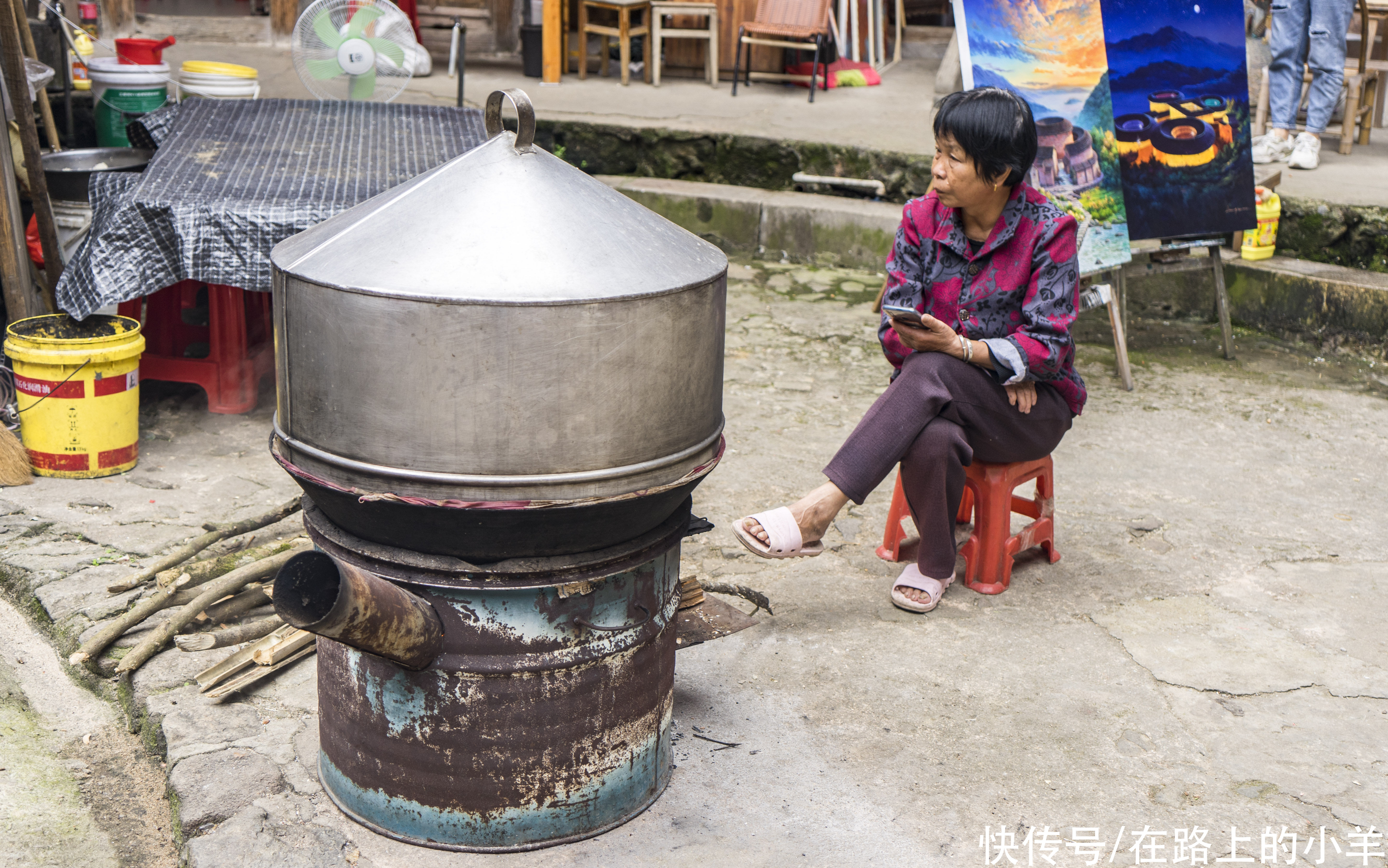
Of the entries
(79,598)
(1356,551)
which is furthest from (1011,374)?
(79,598)

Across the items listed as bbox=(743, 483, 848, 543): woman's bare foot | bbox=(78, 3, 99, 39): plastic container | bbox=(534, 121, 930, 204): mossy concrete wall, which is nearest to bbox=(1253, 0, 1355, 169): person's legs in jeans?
bbox=(534, 121, 930, 204): mossy concrete wall

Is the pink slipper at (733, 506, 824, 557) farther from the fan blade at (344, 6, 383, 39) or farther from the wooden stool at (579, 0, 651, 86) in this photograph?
the wooden stool at (579, 0, 651, 86)

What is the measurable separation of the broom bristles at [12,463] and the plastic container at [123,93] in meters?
2.55

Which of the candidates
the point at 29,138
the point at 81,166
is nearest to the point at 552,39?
the point at 81,166

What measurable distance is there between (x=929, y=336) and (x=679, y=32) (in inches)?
281

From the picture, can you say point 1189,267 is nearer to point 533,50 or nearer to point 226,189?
point 226,189

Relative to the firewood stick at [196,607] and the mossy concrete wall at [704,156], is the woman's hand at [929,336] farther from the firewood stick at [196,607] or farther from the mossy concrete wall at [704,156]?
the mossy concrete wall at [704,156]

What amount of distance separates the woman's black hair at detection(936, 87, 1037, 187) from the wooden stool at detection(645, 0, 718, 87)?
22.6 ft

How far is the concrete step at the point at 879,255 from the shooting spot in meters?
6.01

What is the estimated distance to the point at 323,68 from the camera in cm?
620

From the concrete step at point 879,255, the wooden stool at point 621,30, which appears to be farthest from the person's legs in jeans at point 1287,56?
the wooden stool at point 621,30

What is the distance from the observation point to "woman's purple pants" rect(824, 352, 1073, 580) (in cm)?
313

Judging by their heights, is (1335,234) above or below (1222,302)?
above

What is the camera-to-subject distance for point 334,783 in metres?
2.48
